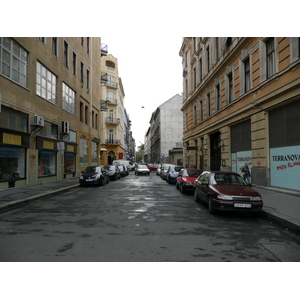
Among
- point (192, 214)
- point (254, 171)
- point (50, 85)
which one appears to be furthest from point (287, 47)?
point (50, 85)

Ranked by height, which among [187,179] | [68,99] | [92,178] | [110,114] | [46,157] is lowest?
[92,178]

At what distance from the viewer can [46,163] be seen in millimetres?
18906

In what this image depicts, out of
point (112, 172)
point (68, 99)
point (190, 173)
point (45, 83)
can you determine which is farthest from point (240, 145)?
point (68, 99)

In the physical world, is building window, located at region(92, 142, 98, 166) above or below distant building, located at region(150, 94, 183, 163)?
below

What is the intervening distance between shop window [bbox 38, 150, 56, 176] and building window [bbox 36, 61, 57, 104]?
4.17 m

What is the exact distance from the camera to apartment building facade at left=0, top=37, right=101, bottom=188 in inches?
551

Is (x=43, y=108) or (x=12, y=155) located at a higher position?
(x=43, y=108)

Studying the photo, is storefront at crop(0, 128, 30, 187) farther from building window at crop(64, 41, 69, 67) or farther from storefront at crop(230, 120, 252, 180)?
storefront at crop(230, 120, 252, 180)

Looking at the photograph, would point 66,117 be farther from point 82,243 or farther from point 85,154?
point 82,243

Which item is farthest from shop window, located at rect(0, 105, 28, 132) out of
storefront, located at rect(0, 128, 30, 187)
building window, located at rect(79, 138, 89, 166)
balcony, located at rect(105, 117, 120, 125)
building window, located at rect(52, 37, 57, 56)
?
balcony, located at rect(105, 117, 120, 125)

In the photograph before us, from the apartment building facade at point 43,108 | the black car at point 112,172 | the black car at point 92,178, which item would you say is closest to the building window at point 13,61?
the apartment building facade at point 43,108

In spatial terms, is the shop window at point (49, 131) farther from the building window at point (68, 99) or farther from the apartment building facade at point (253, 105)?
the apartment building facade at point (253, 105)

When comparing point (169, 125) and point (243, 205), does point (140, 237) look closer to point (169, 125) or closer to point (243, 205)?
point (243, 205)

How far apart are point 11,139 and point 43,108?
4.70m
